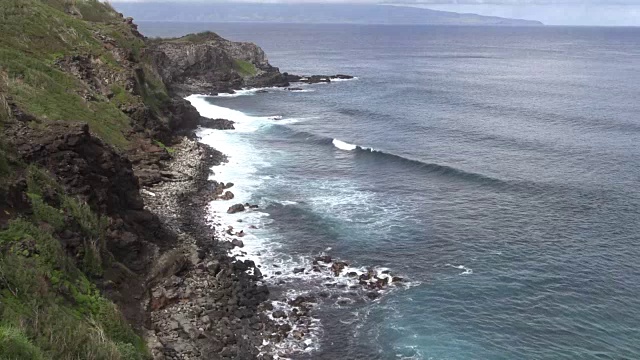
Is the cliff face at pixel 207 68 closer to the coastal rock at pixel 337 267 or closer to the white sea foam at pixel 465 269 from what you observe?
the coastal rock at pixel 337 267

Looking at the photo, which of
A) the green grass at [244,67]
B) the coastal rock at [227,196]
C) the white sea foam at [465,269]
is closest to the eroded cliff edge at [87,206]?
the coastal rock at [227,196]

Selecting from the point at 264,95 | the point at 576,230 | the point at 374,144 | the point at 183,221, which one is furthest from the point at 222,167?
the point at 264,95

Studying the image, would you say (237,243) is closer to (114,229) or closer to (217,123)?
(114,229)

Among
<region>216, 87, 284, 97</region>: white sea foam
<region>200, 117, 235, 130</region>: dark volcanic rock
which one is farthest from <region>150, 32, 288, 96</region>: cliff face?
<region>200, 117, 235, 130</region>: dark volcanic rock

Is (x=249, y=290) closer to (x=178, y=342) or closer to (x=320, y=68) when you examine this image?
(x=178, y=342)

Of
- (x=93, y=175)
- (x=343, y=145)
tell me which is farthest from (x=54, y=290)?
(x=343, y=145)

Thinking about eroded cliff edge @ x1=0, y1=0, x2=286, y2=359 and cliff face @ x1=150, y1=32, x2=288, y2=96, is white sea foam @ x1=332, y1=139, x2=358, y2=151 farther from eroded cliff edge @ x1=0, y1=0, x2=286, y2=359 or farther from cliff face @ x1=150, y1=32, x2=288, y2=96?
cliff face @ x1=150, y1=32, x2=288, y2=96

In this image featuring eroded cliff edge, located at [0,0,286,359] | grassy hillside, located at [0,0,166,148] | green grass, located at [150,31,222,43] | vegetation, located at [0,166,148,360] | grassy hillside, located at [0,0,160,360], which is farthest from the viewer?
green grass, located at [150,31,222,43]
